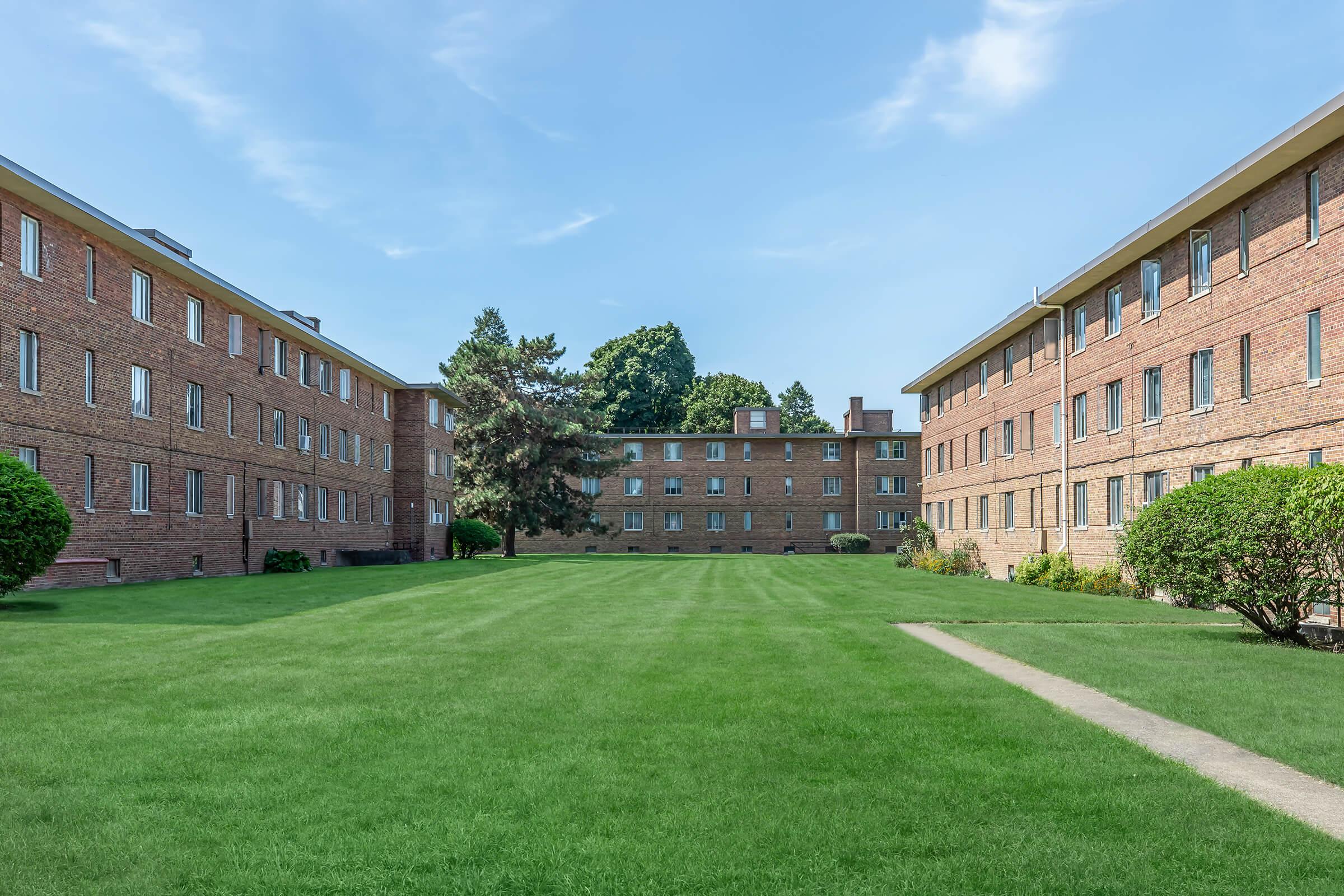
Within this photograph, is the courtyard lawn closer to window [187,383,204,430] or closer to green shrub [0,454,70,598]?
green shrub [0,454,70,598]

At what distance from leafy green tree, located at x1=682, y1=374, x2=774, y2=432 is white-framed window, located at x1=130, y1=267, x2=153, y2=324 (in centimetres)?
5809

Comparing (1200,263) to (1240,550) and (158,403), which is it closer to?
(1240,550)

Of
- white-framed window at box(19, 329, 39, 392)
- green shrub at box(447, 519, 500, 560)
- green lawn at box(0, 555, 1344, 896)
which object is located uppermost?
white-framed window at box(19, 329, 39, 392)

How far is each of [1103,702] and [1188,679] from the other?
1.88 m

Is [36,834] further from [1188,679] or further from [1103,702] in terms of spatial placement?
[1188,679]

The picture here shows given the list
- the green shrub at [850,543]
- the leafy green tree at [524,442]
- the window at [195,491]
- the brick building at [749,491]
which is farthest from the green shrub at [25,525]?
the green shrub at [850,543]

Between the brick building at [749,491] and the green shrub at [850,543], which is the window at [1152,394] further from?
the brick building at [749,491]

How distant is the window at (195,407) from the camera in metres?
30.2

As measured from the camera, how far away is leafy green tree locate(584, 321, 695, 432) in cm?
8900

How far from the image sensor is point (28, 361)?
75.7 feet

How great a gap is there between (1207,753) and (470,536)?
48.3 meters

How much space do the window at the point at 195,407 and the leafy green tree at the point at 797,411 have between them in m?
71.5

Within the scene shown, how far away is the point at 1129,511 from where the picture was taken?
26375mm

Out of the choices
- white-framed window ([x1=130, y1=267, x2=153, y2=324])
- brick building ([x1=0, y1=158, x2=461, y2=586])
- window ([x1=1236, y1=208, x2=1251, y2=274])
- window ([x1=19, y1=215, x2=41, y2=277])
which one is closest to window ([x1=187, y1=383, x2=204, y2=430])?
brick building ([x1=0, y1=158, x2=461, y2=586])
